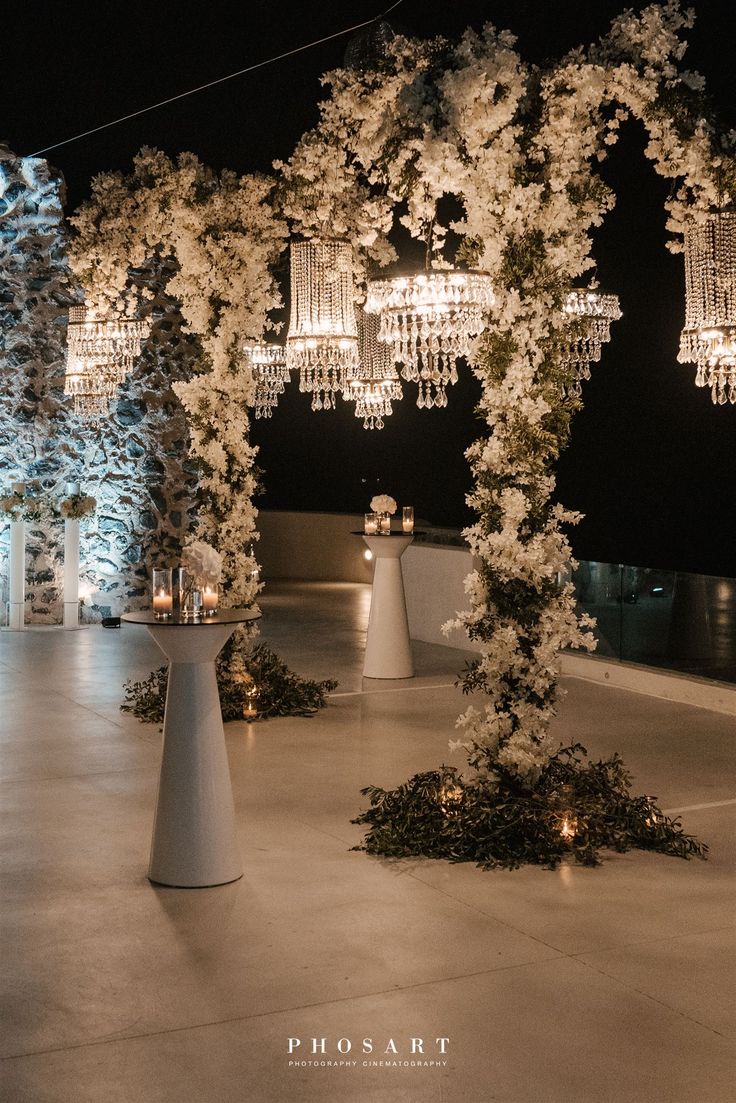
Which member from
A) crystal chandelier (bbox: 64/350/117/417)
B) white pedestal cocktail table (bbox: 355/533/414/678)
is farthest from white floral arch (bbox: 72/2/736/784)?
crystal chandelier (bbox: 64/350/117/417)

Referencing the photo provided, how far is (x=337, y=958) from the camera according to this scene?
3906mm

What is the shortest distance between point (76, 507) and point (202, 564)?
7.55 m

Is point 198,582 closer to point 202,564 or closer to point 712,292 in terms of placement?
point 202,564

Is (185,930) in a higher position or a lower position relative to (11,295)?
lower

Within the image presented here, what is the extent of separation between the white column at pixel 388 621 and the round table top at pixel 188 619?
4408mm

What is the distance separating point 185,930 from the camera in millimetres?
4180

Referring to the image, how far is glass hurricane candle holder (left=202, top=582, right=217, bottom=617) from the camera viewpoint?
4891mm

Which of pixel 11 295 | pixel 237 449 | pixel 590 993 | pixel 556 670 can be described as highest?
pixel 11 295

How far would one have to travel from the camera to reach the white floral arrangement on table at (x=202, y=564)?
16.2ft

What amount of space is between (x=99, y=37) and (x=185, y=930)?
659cm

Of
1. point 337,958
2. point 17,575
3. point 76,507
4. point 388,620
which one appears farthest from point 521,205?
point 17,575

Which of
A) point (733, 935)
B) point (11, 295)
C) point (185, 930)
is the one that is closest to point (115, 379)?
point (11, 295)

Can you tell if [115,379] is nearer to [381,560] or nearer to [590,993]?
[381,560]

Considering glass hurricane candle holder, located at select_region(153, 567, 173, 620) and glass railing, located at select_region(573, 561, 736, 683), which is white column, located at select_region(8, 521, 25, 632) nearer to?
glass railing, located at select_region(573, 561, 736, 683)
